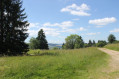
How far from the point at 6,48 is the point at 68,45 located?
226ft

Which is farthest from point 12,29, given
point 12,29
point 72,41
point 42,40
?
point 72,41

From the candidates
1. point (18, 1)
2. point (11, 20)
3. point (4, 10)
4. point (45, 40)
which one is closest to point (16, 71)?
point (11, 20)

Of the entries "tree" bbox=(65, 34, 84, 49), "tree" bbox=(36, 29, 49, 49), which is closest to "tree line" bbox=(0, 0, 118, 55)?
"tree" bbox=(36, 29, 49, 49)

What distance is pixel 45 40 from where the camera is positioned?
167 ft

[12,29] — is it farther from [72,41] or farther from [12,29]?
[72,41]

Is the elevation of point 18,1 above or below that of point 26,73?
above

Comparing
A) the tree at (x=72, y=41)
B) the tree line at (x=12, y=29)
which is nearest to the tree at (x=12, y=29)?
the tree line at (x=12, y=29)

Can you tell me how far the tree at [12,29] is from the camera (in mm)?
12930

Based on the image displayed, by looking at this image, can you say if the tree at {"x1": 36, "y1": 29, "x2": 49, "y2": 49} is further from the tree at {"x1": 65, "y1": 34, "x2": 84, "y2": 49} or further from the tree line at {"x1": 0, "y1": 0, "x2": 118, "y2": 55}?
the tree line at {"x1": 0, "y1": 0, "x2": 118, "y2": 55}

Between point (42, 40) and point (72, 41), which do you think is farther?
point (72, 41)

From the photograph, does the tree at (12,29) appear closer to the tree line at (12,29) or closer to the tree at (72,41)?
the tree line at (12,29)

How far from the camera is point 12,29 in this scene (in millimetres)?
13648

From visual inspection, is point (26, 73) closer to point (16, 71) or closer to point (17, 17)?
point (16, 71)

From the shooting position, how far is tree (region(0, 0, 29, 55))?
42.4 ft
